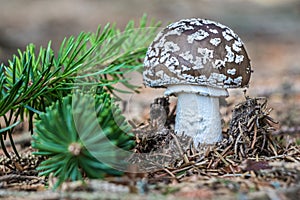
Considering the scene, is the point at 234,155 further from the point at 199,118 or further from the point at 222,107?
the point at 222,107

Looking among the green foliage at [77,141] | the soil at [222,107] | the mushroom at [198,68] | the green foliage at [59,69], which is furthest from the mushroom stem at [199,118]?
the green foliage at [77,141]

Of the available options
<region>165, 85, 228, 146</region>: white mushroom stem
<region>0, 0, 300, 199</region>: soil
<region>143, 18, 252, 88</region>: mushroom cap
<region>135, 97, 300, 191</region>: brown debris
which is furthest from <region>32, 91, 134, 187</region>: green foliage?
<region>165, 85, 228, 146</region>: white mushroom stem

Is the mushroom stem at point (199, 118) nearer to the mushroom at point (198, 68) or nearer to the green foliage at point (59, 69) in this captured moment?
the mushroom at point (198, 68)

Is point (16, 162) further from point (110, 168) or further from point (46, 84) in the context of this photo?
point (110, 168)

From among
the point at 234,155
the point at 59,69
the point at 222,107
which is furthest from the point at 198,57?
the point at 222,107

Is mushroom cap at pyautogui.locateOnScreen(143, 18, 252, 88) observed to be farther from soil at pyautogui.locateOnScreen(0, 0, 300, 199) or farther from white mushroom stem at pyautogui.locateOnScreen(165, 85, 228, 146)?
soil at pyautogui.locateOnScreen(0, 0, 300, 199)

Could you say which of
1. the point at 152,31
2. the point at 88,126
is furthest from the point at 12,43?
the point at 88,126
